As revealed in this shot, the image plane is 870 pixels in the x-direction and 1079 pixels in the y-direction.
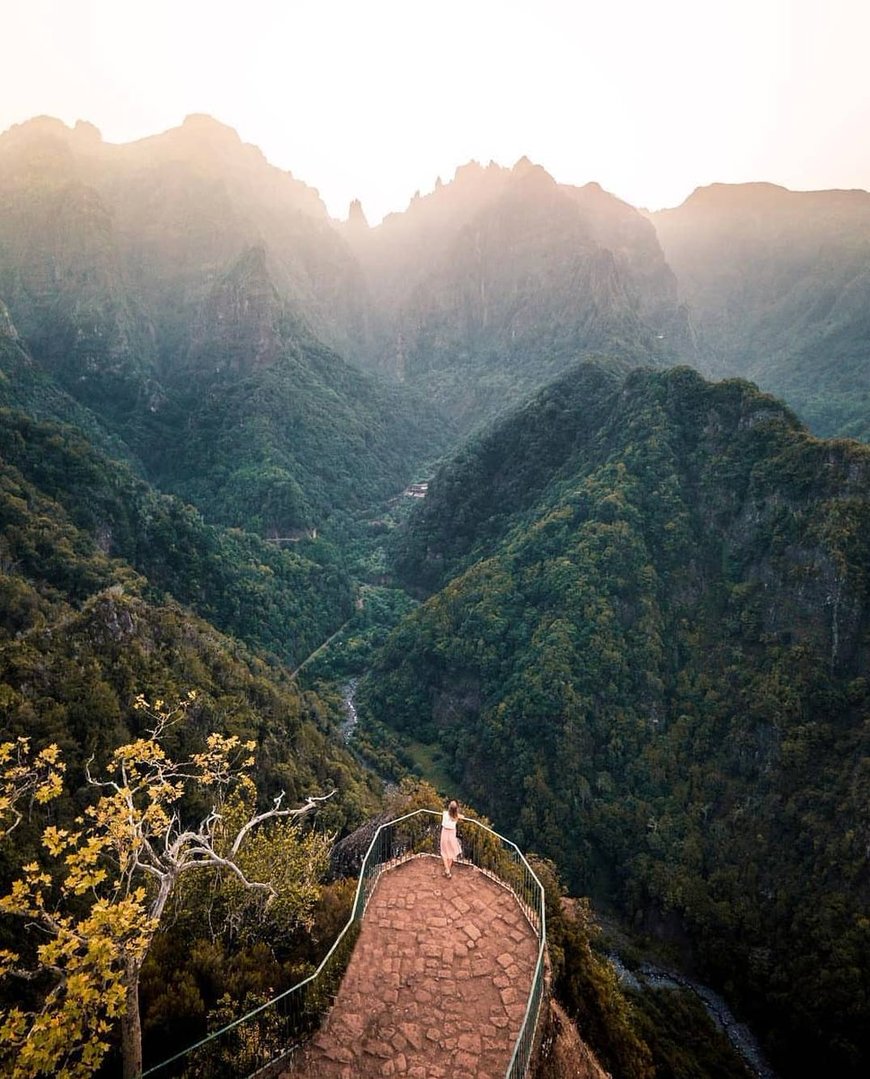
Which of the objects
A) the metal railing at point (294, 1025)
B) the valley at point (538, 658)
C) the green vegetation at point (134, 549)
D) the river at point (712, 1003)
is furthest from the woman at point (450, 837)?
the green vegetation at point (134, 549)

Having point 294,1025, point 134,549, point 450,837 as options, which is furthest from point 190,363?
point 294,1025

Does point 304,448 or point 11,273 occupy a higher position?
point 11,273

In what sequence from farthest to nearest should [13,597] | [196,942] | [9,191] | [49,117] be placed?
[49,117] < [9,191] < [13,597] < [196,942]

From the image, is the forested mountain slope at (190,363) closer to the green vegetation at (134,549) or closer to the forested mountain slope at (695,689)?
the green vegetation at (134,549)

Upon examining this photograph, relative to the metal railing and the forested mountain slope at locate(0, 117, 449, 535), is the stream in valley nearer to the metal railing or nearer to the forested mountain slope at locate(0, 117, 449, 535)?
the metal railing

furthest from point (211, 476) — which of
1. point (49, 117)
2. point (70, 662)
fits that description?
point (49, 117)

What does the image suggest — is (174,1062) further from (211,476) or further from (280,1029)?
(211,476)

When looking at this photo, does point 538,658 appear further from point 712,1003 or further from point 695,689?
point 712,1003
